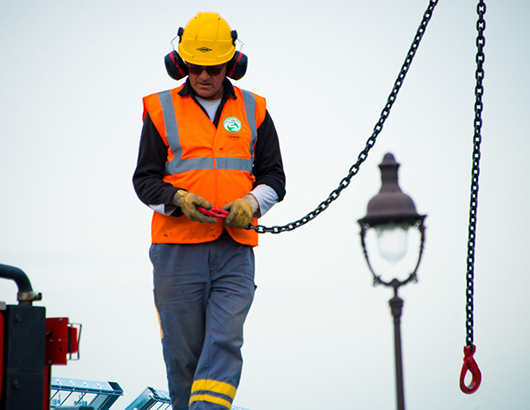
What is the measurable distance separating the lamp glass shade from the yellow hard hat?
230 cm

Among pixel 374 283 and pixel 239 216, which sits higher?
pixel 239 216

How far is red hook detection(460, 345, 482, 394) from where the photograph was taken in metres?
4.70

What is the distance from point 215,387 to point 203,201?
94cm

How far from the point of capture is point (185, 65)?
4.90 metres

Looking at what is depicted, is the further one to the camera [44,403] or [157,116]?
[157,116]

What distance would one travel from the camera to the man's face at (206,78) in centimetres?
476

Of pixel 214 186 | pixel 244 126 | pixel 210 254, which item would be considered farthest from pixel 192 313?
pixel 244 126

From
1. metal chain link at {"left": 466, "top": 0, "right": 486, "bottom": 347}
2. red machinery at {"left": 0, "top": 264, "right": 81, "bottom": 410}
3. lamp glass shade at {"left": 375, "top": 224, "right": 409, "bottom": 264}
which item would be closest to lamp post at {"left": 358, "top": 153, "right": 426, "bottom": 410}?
lamp glass shade at {"left": 375, "top": 224, "right": 409, "bottom": 264}

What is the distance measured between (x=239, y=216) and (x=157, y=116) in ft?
2.47

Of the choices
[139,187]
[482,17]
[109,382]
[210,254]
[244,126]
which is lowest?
[109,382]

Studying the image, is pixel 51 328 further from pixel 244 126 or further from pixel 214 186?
pixel 244 126

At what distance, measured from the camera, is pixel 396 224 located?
258 inches

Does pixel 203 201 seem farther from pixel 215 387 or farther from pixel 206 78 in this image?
pixel 215 387

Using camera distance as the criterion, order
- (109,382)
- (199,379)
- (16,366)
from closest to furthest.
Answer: (16,366)
(199,379)
(109,382)
